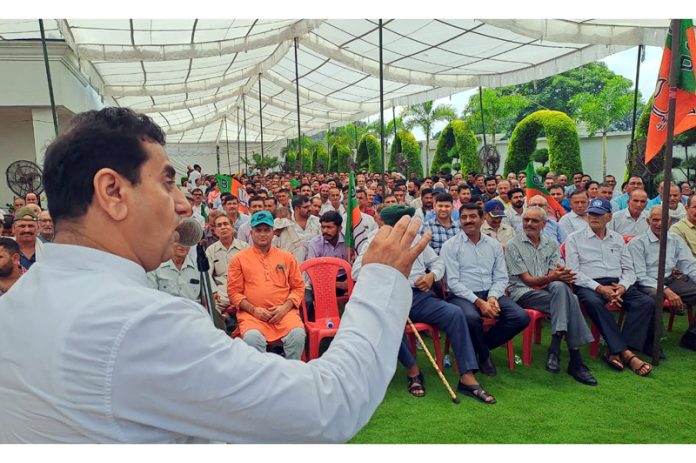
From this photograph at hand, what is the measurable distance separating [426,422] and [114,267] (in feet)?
9.43

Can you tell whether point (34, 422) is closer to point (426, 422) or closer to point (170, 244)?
point (170, 244)

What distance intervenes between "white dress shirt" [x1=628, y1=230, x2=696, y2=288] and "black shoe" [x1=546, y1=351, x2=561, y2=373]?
1213mm

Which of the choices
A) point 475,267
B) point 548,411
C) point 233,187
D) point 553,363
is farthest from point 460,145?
point 548,411

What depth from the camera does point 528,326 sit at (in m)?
4.18

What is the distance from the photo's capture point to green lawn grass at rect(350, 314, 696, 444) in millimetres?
3135

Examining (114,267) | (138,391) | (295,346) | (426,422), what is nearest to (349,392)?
(138,391)

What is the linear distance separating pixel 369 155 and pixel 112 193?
895 inches

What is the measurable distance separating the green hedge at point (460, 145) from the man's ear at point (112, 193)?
16.0 m

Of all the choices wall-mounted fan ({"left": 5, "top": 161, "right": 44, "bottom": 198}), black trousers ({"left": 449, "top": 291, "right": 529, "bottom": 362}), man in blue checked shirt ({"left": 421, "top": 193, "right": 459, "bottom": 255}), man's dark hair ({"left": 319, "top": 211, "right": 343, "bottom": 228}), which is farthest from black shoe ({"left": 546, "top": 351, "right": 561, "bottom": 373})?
wall-mounted fan ({"left": 5, "top": 161, "right": 44, "bottom": 198})

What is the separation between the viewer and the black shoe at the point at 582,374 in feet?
12.7

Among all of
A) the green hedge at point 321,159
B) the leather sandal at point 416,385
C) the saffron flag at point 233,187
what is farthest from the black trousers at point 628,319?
the green hedge at point 321,159

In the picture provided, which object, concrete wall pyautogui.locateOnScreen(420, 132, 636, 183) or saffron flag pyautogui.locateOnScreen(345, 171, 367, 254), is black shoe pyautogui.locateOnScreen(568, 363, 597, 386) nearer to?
saffron flag pyautogui.locateOnScreen(345, 171, 367, 254)

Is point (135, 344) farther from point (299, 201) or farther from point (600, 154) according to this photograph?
point (600, 154)

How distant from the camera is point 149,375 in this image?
0.71m
